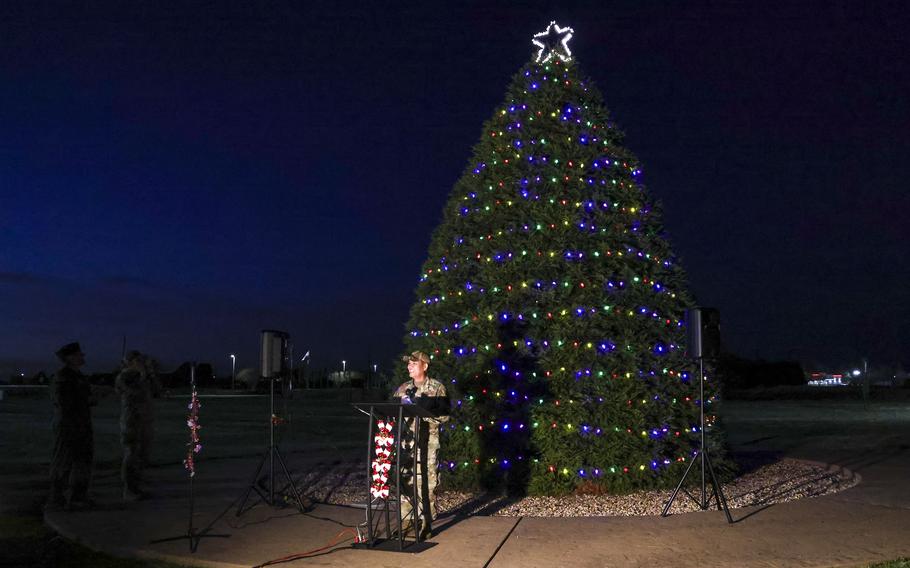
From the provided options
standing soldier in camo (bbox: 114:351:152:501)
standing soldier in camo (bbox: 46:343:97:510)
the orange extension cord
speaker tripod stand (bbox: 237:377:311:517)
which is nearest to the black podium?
the orange extension cord

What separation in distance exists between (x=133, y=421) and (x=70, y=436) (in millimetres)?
957

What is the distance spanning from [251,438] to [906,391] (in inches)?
1731

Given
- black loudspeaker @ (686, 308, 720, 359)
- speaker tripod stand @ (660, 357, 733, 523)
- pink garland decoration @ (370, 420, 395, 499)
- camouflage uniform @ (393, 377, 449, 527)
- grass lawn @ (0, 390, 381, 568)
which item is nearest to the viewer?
pink garland decoration @ (370, 420, 395, 499)

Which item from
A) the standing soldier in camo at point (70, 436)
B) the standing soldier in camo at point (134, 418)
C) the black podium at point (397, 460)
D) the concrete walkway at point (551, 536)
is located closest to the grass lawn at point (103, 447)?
the concrete walkway at point (551, 536)

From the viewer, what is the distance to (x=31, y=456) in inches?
698

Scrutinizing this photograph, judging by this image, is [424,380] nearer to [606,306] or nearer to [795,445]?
[606,306]

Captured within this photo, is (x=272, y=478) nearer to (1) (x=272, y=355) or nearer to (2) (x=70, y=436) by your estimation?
(1) (x=272, y=355)

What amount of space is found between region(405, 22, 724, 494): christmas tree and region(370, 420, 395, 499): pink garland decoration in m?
3.09

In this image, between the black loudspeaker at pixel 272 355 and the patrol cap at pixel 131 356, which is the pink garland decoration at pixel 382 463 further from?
the patrol cap at pixel 131 356

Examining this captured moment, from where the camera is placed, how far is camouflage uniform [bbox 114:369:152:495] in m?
11.2

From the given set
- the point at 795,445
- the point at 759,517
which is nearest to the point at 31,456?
the point at 759,517

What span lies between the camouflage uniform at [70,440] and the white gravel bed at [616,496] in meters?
2.83

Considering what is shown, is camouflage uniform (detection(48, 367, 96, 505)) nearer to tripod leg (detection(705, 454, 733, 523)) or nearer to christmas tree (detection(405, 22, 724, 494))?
christmas tree (detection(405, 22, 724, 494))

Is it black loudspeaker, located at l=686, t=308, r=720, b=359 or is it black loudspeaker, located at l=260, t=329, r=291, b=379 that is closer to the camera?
black loudspeaker, located at l=686, t=308, r=720, b=359
